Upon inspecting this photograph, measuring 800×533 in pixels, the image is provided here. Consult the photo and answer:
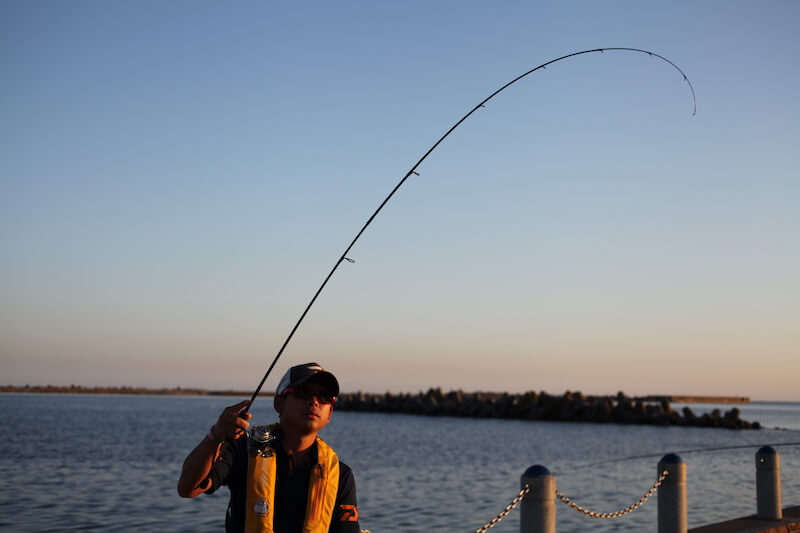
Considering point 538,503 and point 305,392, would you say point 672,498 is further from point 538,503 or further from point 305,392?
point 305,392

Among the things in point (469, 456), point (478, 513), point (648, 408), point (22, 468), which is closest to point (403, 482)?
point (478, 513)

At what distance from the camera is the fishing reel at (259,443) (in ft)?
10.1

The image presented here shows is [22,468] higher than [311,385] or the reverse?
the reverse

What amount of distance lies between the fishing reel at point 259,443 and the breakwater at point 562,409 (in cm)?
6361

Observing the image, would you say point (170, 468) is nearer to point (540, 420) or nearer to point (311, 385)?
point (311, 385)

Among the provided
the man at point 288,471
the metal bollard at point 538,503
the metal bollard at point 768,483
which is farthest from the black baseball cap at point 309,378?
the metal bollard at point 768,483

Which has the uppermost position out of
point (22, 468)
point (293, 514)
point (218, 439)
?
point (218, 439)

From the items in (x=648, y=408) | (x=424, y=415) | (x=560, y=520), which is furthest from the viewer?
(x=424, y=415)

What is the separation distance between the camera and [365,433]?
53.0 m

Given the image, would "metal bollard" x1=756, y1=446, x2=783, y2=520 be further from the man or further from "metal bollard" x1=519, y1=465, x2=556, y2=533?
the man

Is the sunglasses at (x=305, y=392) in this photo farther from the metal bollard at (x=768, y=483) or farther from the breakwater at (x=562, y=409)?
the breakwater at (x=562, y=409)

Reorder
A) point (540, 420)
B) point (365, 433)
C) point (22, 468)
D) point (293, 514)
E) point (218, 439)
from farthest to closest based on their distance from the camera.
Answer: point (540, 420) < point (365, 433) < point (22, 468) < point (293, 514) < point (218, 439)

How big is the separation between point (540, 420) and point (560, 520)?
183 feet

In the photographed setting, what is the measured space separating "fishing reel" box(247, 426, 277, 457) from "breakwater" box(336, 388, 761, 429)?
63.6m
